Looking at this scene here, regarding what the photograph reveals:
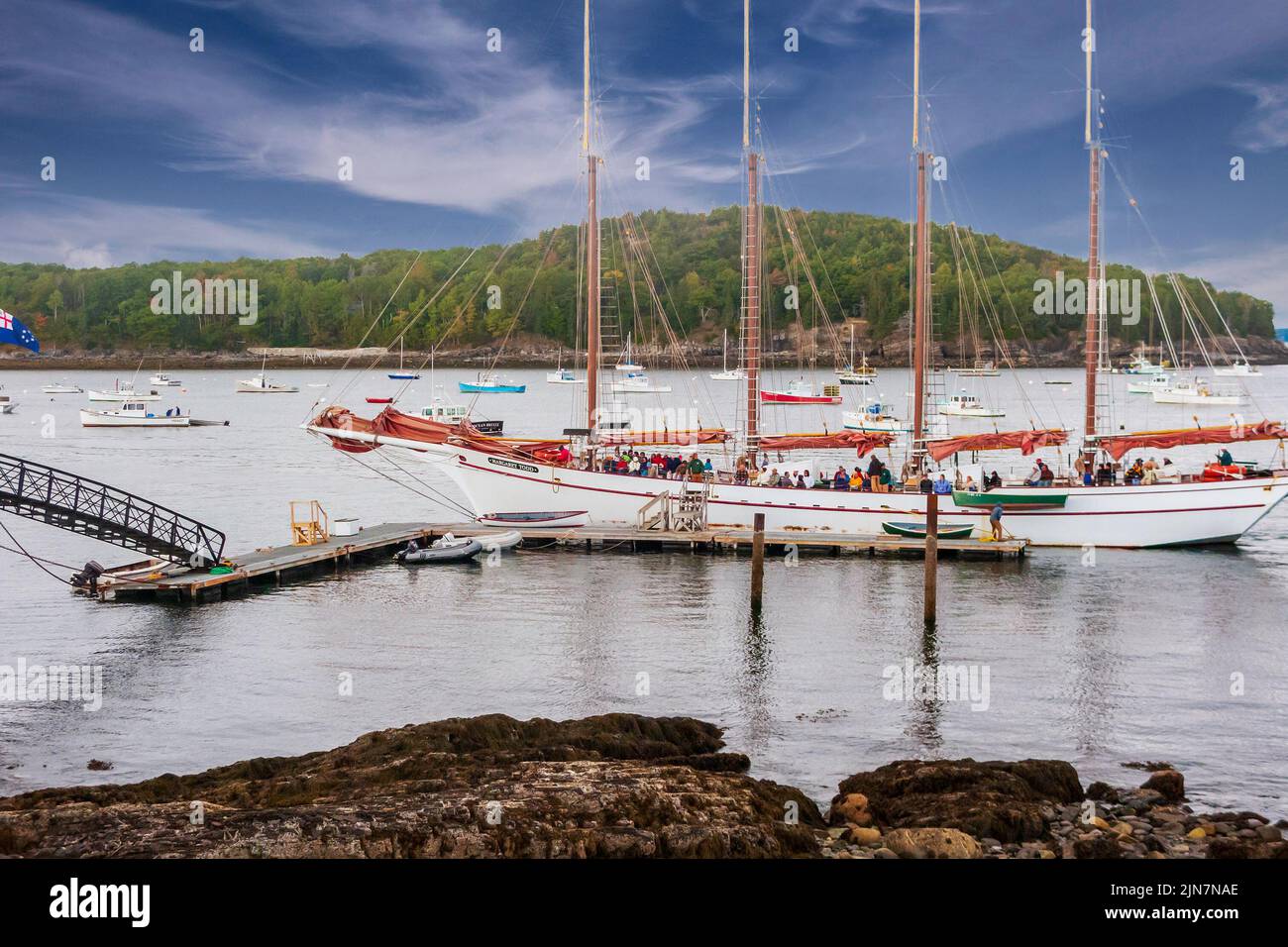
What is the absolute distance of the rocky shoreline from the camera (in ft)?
52.4

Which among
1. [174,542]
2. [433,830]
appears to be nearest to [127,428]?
[174,542]

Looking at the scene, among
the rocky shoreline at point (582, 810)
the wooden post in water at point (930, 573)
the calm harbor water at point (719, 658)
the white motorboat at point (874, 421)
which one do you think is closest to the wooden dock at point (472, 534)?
the calm harbor water at point (719, 658)

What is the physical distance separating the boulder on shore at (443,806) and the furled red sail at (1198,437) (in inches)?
1290

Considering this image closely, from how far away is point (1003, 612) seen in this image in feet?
122

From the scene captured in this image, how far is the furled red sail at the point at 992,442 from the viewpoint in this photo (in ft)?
162

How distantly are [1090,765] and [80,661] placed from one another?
74.3 feet

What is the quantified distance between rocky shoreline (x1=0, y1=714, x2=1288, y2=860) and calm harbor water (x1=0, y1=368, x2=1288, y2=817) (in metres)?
2.11

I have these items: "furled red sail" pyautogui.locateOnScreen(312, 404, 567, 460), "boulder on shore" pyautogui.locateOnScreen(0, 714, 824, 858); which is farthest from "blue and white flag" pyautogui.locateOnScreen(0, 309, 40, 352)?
"furled red sail" pyautogui.locateOnScreen(312, 404, 567, 460)

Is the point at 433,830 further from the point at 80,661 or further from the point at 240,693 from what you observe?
the point at 80,661

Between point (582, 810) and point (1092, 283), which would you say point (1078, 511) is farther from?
point (582, 810)

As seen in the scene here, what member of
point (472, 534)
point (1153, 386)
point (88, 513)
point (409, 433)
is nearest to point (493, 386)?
point (1153, 386)

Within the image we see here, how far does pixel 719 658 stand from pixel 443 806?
1527 centimetres

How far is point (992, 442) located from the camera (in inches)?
1988

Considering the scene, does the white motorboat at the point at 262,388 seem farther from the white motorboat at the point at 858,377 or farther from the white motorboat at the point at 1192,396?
the white motorboat at the point at 1192,396
